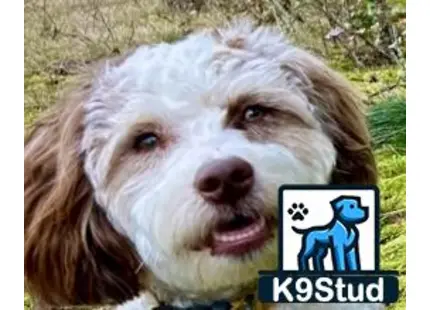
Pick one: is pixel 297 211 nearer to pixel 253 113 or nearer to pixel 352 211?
pixel 352 211

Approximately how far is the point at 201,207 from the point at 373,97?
0.49 m

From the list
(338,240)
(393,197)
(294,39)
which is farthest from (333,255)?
(294,39)

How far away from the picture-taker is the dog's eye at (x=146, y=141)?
107 inches

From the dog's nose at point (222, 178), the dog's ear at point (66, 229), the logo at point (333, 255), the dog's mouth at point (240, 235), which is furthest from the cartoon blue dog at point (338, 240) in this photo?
the dog's ear at point (66, 229)

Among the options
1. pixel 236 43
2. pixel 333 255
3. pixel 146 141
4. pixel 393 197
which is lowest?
pixel 333 255

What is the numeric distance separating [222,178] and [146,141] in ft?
0.60

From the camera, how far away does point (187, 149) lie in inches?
106

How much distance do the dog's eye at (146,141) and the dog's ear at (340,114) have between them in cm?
32

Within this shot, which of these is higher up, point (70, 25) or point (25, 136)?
point (70, 25)

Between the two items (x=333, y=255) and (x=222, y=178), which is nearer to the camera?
(x=222, y=178)

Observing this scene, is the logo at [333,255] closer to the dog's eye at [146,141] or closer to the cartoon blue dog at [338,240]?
the cartoon blue dog at [338,240]

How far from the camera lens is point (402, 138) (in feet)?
9.38

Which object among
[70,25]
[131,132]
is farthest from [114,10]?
[131,132]
